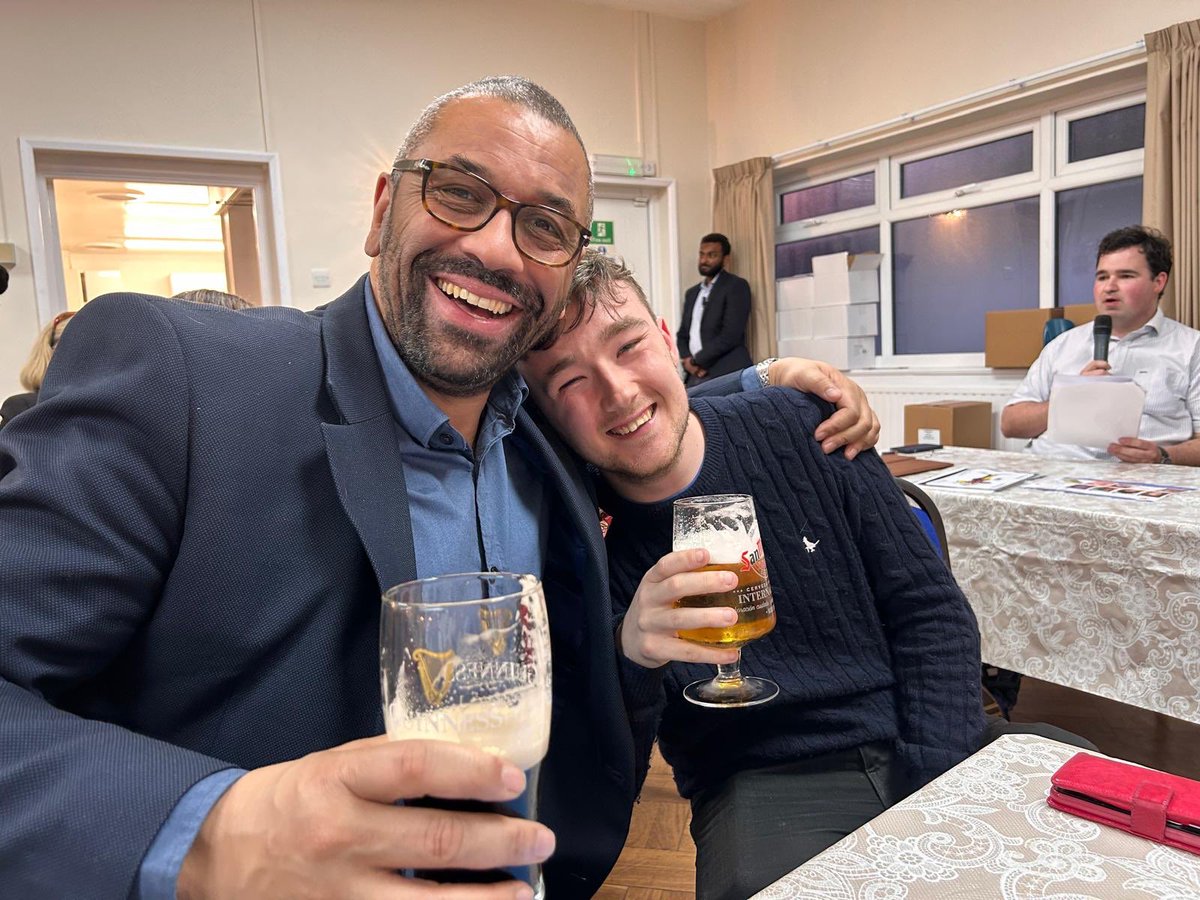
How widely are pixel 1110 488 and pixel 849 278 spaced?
367 centimetres

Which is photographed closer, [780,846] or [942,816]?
[942,816]

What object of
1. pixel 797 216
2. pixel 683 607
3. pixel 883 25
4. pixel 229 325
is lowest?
pixel 683 607

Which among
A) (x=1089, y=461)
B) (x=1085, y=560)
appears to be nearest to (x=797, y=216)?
(x=1089, y=461)

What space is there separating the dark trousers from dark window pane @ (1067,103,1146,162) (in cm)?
431

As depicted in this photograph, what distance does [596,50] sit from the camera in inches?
245

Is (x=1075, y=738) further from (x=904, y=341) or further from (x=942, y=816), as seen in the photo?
(x=904, y=341)

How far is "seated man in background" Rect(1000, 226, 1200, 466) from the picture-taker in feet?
11.0

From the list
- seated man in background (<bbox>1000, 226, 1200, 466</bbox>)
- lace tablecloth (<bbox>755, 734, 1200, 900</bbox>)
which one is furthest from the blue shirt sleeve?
seated man in background (<bbox>1000, 226, 1200, 466</bbox>)

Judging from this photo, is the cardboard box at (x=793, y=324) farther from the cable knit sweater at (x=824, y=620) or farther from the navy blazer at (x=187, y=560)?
the navy blazer at (x=187, y=560)

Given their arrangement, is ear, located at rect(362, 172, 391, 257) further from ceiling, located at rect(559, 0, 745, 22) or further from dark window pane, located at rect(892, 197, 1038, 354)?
ceiling, located at rect(559, 0, 745, 22)

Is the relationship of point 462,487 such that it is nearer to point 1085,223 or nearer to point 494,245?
point 494,245

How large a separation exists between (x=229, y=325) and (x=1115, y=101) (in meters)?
5.08

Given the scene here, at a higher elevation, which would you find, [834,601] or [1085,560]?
[834,601]

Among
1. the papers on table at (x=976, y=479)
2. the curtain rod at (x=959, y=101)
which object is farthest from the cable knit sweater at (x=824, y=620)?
the curtain rod at (x=959, y=101)
